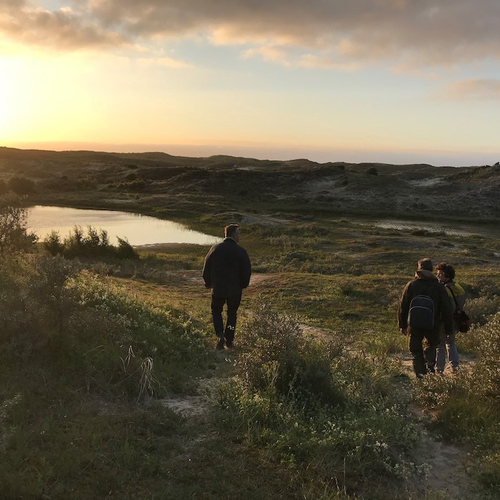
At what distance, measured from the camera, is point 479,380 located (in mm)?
5625

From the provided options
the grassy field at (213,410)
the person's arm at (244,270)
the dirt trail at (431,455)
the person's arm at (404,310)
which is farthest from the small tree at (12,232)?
the person's arm at (404,310)

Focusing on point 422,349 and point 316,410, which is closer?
point 316,410

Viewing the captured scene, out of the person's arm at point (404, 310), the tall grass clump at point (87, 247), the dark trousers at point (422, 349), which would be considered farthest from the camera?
the tall grass clump at point (87, 247)

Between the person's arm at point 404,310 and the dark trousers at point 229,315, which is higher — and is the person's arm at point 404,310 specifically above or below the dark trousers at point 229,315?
above

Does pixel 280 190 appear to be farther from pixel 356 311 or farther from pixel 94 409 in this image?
pixel 94 409

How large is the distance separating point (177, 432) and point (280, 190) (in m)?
61.2

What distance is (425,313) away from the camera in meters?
6.33

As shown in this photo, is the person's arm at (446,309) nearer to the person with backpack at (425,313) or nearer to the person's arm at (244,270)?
the person with backpack at (425,313)

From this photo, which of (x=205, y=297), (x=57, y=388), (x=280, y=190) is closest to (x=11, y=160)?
(x=280, y=190)

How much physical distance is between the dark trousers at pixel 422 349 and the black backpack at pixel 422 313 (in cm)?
19

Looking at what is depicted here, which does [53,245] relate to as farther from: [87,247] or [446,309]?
[446,309]

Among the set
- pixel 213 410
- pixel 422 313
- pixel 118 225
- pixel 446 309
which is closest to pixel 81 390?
pixel 213 410

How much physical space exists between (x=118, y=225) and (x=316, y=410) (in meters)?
35.4

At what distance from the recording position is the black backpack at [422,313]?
249 inches
